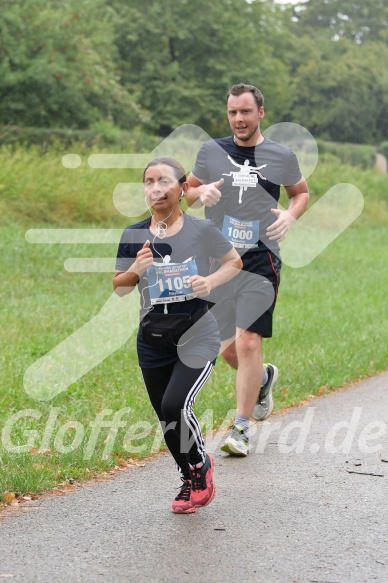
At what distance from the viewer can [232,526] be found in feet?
16.8

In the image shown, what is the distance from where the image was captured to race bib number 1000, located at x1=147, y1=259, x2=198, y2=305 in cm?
522

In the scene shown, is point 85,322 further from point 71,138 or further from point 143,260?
point 71,138

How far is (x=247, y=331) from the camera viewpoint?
6.94 meters

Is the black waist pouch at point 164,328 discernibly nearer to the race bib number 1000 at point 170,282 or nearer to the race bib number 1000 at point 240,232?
the race bib number 1000 at point 170,282

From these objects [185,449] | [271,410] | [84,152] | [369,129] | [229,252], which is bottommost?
[369,129]

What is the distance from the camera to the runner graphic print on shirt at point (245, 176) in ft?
22.5

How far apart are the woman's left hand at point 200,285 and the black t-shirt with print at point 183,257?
0.16 meters

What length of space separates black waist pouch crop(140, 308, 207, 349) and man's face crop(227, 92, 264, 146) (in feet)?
6.29

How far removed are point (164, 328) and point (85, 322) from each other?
6734 mm

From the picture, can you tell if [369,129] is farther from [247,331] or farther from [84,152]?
[247,331]

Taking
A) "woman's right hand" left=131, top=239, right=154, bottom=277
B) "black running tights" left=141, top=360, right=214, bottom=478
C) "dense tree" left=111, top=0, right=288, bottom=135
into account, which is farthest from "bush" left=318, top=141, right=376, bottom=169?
"woman's right hand" left=131, top=239, right=154, bottom=277

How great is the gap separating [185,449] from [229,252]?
1.02 metres

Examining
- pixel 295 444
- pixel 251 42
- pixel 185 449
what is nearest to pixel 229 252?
pixel 185 449

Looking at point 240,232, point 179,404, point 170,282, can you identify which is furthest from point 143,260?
point 240,232
